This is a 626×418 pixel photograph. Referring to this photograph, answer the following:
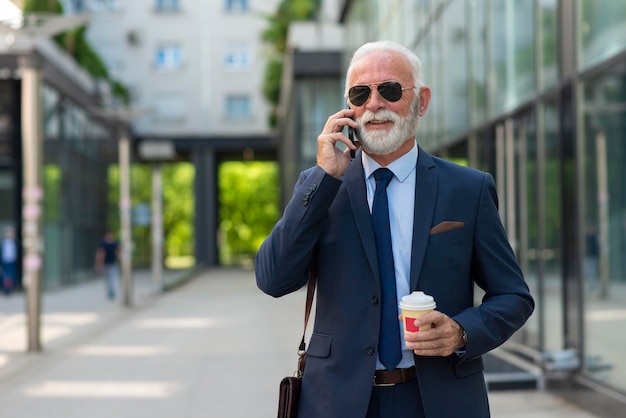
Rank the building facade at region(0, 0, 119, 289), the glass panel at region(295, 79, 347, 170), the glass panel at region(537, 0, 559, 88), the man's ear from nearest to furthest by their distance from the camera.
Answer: the man's ear → the glass panel at region(537, 0, 559, 88) → the building facade at region(0, 0, 119, 289) → the glass panel at region(295, 79, 347, 170)

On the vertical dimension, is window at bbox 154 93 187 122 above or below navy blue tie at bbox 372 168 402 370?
above

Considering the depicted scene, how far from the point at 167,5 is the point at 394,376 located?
49103 millimetres

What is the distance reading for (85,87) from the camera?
3288cm

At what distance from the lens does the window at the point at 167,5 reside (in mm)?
49594

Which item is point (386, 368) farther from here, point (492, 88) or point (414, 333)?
point (492, 88)

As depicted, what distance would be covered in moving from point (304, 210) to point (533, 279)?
348 inches

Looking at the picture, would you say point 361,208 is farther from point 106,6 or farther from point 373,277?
point 106,6

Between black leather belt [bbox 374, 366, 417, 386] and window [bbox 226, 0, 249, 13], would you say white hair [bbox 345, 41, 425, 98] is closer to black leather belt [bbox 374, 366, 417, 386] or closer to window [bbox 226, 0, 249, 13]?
black leather belt [bbox 374, 366, 417, 386]

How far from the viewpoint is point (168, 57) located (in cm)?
4956

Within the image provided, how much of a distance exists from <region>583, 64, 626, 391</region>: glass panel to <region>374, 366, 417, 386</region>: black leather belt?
5.52 m

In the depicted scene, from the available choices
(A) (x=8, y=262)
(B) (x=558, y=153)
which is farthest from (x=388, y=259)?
(A) (x=8, y=262)

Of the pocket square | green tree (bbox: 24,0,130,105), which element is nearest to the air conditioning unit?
green tree (bbox: 24,0,130,105)

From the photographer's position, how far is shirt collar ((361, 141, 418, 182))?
275 cm

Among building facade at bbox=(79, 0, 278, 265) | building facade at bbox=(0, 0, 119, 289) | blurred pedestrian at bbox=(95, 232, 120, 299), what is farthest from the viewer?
building facade at bbox=(79, 0, 278, 265)
